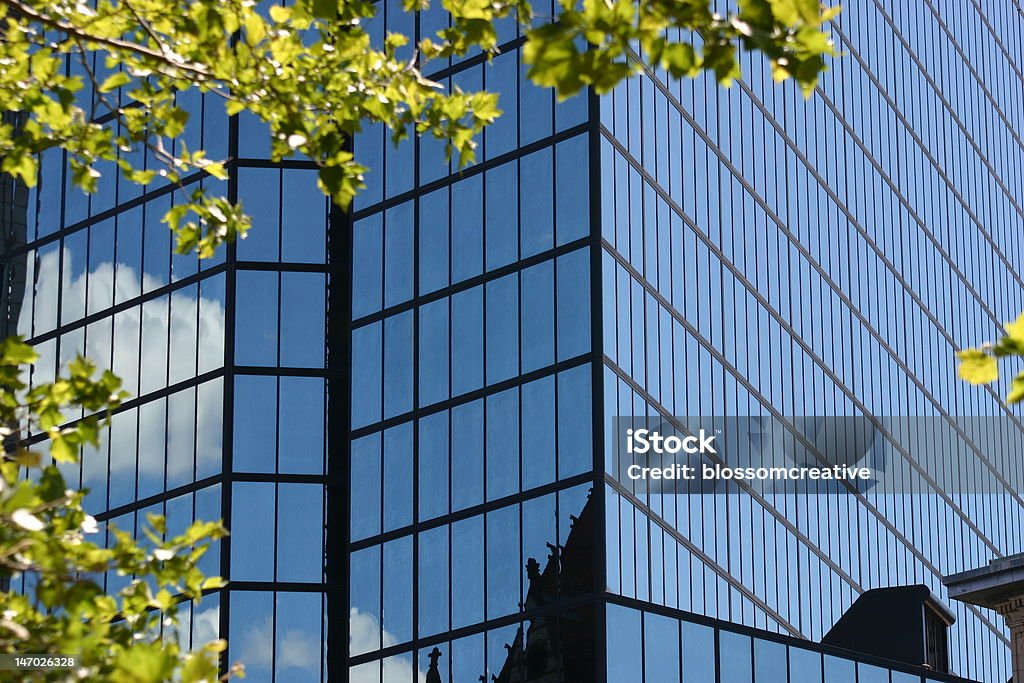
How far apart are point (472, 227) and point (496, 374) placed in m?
4.67

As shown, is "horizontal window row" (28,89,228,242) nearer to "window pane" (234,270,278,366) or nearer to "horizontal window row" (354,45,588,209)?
"window pane" (234,270,278,366)

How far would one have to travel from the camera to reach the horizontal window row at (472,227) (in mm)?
49250

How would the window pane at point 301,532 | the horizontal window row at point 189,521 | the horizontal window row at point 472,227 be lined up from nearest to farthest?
the horizontal window row at point 472,227, the horizontal window row at point 189,521, the window pane at point 301,532

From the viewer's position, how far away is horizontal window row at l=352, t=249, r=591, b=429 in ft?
158

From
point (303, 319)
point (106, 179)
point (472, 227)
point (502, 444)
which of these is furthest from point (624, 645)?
point (106, 179)

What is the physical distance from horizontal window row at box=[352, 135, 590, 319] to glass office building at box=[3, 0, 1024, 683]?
0.29ft

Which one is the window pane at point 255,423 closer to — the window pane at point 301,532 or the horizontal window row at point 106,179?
the window pane at point 301,532

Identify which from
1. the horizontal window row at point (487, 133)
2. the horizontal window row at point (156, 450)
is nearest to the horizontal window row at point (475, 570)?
the horizontal window row at point (156, 450)

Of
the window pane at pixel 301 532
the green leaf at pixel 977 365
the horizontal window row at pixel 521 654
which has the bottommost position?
the green leaf at pixel 977 365

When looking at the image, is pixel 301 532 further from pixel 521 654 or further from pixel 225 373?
pixel 521 654

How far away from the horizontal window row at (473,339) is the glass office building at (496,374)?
0.28ft

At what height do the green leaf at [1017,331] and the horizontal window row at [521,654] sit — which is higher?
the horizontal window row at [521,654]

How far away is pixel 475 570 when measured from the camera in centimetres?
4750

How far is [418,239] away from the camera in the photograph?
53094mm
